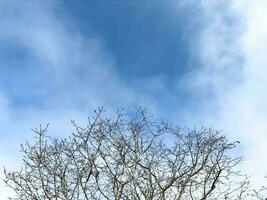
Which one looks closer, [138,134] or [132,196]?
[132,196]

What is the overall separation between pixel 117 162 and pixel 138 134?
4.70ft

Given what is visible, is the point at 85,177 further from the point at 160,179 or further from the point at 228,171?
the point at 228,171

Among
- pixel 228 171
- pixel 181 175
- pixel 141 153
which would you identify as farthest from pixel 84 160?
pixel 228 171

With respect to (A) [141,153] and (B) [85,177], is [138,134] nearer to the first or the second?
(A) [141,153]

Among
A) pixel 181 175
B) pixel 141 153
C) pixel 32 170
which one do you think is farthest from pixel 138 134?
pixel 32 170

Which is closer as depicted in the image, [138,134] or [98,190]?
[98,190]

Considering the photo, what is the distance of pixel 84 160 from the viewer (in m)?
21.6

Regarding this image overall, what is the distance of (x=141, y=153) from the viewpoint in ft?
72.4

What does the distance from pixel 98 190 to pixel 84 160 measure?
122cm

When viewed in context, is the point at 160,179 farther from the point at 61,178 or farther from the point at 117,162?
the point at 61,178

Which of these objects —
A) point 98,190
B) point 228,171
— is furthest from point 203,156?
point 98,190

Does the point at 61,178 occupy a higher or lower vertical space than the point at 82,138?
lower

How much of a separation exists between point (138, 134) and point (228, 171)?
136 inches

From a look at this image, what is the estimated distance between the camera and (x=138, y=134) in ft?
73.6
